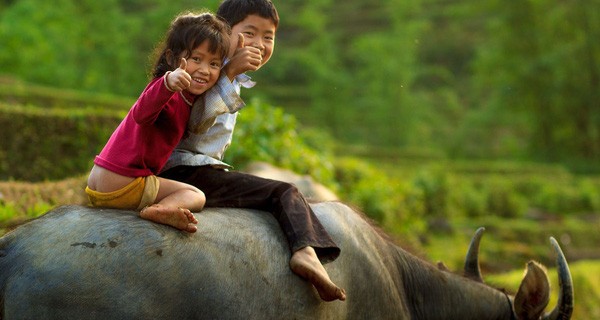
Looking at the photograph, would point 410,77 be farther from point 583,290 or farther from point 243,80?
point 243,80

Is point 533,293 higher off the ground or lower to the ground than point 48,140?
higher

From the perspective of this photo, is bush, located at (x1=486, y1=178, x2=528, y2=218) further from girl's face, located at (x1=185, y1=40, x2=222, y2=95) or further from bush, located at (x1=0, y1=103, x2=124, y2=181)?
girl's face, located at (x1=185, y1=40, x2=222, y2=95)

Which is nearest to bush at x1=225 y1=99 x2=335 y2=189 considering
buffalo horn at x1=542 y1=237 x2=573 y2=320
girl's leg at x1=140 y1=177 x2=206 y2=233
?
buffalo horn at x1=542 y1=237 x2=573 y2=320

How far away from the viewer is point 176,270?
297cm

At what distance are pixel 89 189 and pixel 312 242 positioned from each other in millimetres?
907

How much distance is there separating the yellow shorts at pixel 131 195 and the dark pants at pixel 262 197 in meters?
0.30

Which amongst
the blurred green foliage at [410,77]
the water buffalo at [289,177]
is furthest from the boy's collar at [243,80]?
the blurred green foliage at [410,77]

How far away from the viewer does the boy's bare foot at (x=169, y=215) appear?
3.04m

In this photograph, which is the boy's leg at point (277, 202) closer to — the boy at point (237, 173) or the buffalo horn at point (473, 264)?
the boy at point (237, 173)

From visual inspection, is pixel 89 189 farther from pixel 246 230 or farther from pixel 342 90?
pixel 342 90

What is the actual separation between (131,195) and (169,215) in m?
0.18

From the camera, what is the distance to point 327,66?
42.7 metres

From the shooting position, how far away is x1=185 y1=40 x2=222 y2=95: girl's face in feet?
10.3

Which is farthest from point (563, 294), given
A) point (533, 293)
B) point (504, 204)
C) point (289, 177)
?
point (504, 204)
